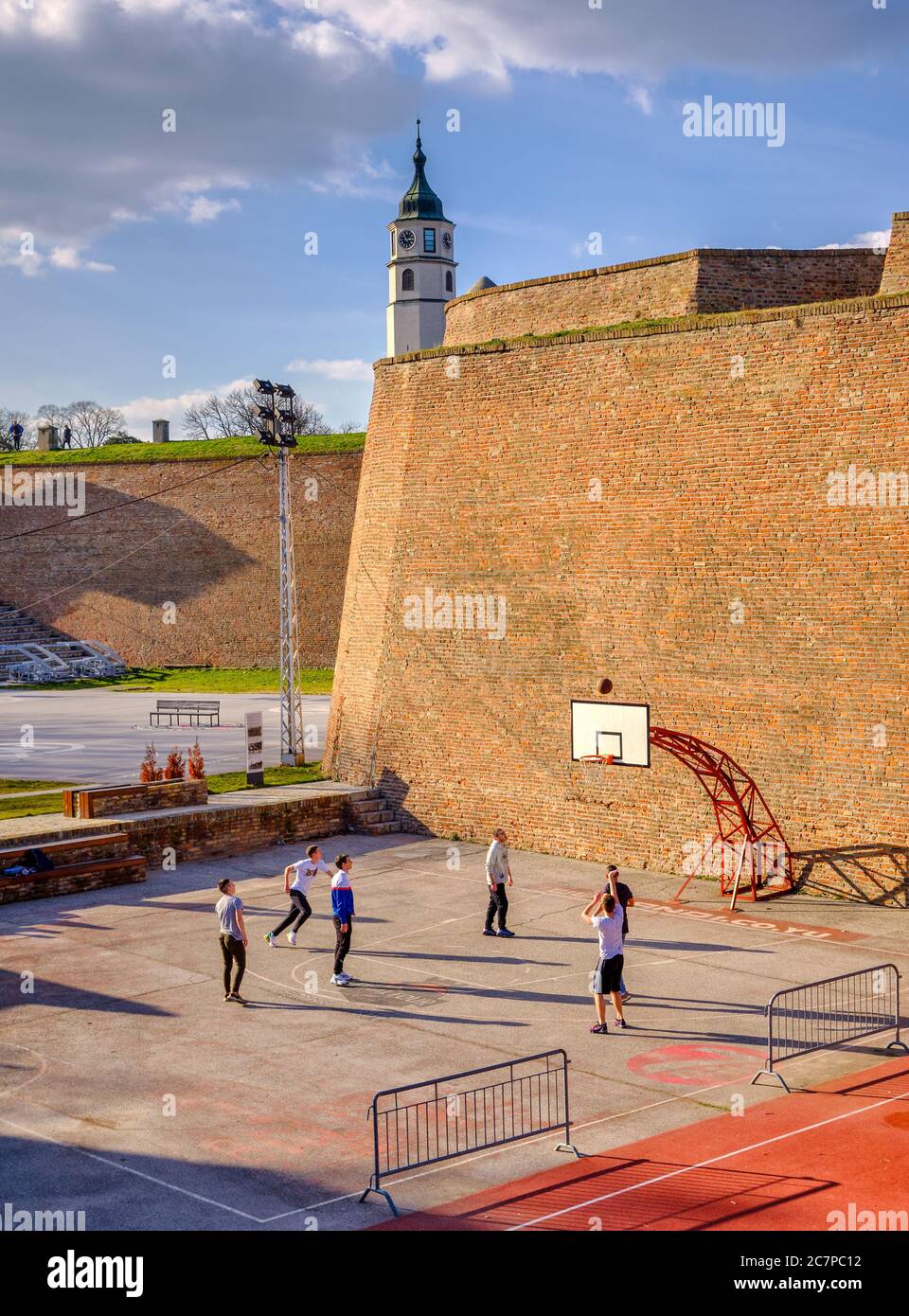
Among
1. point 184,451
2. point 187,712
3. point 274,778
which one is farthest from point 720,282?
point 184,451

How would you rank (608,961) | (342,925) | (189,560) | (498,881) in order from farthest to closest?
(189,560)
(498,881)
(342,925)
(608,961)

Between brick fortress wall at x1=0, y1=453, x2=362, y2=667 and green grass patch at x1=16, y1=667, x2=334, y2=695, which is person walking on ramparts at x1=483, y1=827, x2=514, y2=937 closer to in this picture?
green grass patch at x1=16, y1=667, x2=334, y2=695

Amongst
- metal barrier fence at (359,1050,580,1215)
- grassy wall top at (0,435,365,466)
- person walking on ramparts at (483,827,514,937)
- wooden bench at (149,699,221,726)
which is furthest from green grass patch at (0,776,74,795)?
grassy wall top at (0,435,365,466)

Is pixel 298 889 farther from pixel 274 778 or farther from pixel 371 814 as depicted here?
pixel 274 778

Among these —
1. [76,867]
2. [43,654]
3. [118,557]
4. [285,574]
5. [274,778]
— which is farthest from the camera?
[118,557]

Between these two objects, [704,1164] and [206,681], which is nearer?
[704,1164]

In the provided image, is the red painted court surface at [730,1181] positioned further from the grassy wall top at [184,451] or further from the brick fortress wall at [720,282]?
the grassy wall top at [184,451]

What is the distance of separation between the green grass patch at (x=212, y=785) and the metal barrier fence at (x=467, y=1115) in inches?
514

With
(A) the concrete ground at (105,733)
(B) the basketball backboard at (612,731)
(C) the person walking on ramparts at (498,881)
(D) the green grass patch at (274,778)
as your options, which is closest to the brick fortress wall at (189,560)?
(A) the concrete ground at (105,733)

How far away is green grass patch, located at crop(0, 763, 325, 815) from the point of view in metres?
24.4

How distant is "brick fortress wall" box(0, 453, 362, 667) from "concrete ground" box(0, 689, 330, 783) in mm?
7635

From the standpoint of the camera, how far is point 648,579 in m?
22.6

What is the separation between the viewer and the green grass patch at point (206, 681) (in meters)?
49.7

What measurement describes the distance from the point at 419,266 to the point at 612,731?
68480 mm
